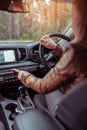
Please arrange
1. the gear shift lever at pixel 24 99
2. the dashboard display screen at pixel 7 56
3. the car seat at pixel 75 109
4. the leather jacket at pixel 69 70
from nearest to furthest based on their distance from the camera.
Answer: the car seat at pixel 75 109, the leather jacket at pixel 69 70, the gear shift lever at pixel 24 99, the dashboard display screen at pixel 7 56

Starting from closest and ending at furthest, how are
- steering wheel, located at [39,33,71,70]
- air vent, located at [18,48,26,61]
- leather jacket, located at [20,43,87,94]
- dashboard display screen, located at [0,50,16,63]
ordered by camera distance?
leather jacket, located at [20,43,87,94], steering wheel, located at [39,33,71,70], dashboard display screen, located at [0,50,16,63], air vent, located at [18,48,26,61]

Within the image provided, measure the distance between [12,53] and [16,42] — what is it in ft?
0.60

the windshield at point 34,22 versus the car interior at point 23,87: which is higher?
the windshield at point 34,22

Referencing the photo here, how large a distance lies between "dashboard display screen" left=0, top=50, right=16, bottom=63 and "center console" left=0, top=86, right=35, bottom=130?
340 millimetres

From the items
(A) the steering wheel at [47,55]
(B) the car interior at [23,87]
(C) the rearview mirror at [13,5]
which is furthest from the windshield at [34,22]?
(C) the rearview mirror at [13,5]

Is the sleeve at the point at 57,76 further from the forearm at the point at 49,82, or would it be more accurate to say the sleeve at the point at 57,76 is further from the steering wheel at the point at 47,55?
the steering wheel at the point at 47,55

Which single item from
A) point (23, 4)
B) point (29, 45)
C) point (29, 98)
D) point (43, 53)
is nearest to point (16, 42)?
point (29, 45)

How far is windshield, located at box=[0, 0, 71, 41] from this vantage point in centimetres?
334

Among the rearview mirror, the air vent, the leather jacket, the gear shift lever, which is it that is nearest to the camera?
the leather jacket

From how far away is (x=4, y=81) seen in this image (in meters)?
3.23

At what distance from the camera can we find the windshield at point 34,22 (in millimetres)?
3336

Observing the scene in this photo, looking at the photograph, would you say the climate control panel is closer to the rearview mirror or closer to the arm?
the rearview mirror

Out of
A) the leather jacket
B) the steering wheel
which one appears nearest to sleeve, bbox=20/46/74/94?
the leather jacket

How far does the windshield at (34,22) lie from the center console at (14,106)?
24.7 inches
